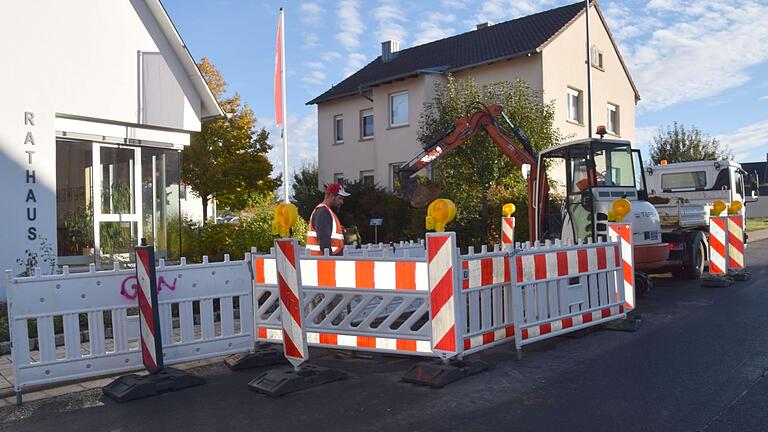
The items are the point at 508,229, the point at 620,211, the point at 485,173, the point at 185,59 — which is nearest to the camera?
the point at 620,211

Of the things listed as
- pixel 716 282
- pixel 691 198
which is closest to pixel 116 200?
pixel 716 282

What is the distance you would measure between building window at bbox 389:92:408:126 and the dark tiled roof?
895mm

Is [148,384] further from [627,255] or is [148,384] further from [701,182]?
[701,182]

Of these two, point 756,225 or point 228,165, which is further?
point 756,225

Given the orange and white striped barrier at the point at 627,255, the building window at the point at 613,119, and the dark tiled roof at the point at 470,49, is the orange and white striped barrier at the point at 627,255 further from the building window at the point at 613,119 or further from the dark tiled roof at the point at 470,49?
the building window at the point at 613,119

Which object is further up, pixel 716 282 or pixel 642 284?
pixel 642 284

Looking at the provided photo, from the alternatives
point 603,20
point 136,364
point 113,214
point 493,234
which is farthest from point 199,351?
point 603,20

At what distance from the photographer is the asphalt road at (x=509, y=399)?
15.7 ft

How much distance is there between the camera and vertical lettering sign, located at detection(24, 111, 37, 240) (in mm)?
10289

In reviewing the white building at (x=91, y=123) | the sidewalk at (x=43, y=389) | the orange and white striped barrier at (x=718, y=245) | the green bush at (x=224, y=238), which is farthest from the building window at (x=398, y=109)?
the sidewalk at (x=43, y=389)

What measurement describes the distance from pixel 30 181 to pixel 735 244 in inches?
510

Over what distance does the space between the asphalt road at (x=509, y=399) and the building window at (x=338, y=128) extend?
74.2ft

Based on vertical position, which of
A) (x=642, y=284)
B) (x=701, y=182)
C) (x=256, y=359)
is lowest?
(x=256, y=359)

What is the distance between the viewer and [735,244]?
1295 centimetres
